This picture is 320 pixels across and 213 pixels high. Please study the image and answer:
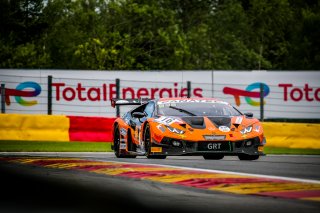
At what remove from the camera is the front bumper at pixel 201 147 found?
15.2m

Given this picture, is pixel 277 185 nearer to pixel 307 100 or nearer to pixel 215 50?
pixel 307 100

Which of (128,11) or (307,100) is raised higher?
(128,11)

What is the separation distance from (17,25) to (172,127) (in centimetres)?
4894

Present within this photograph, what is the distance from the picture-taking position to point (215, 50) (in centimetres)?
6103

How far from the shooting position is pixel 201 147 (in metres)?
15.2

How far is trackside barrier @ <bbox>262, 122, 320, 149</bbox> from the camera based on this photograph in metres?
22.8

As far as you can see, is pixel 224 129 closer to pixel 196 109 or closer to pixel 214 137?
pixel 214 137

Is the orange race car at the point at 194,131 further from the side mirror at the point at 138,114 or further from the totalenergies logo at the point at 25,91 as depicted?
the totalenergies logo at the point at 25,91

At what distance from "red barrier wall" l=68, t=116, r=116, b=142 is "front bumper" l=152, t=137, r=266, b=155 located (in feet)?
26.8

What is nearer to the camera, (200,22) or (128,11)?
(128,11)

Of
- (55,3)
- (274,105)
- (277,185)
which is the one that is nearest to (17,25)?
(55,3)

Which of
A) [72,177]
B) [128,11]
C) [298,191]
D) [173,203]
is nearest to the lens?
[173,203]

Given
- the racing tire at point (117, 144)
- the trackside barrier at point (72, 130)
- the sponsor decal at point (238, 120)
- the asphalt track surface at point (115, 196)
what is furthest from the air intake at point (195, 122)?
the trackside barrier at point (72, 130)

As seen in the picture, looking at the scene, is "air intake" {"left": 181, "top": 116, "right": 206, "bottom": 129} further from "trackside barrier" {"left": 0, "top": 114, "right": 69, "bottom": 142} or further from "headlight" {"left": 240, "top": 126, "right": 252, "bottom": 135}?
"trackside barrier" {"left": 0, "top": 114, "right": 69, "bottom": 142}
